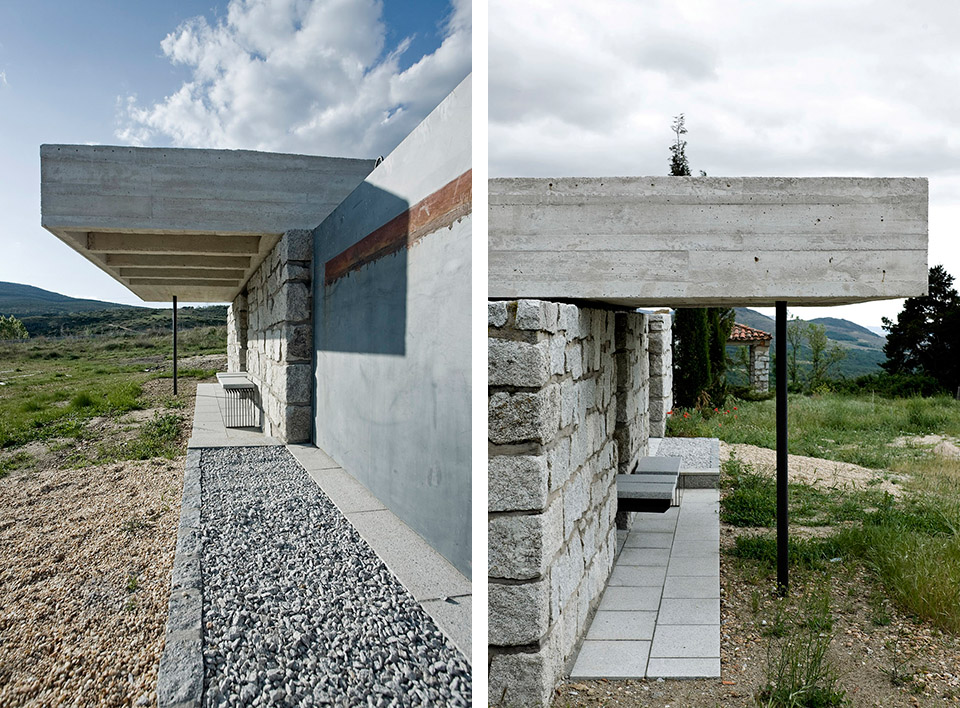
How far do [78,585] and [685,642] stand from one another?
8.00 feet

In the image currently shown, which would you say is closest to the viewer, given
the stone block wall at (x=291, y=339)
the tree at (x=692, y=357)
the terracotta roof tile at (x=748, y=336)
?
the stone block wall at (x=291, y=339)

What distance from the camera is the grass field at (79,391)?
1915mm

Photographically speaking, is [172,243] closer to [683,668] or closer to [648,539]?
[648,539]

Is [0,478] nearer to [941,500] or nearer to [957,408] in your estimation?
[941,500]

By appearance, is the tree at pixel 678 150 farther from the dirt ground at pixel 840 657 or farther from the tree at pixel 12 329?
the tree at pixel 12 329

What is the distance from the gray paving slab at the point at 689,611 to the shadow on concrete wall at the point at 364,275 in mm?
1812

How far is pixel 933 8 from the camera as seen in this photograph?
54.1ft

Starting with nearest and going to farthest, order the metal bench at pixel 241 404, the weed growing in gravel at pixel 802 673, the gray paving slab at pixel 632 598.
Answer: the weed growing in gravel at pixel 802 673 < the gray paving slab at pixel 632 598 < the metal bench at pixel 241 404

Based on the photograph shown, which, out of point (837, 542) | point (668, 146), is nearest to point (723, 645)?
point (837, 542)

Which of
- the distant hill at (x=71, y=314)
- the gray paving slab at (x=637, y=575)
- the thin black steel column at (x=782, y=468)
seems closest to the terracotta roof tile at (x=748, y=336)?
the thin black steel column at (x=782, y=468)

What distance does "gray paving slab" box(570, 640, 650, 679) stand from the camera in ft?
9.09

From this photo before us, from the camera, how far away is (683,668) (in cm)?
285

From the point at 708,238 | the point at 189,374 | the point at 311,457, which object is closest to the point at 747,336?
the point at 311,457

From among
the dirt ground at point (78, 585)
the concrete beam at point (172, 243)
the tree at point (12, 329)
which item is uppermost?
the concrete beam at point (172, 243)
